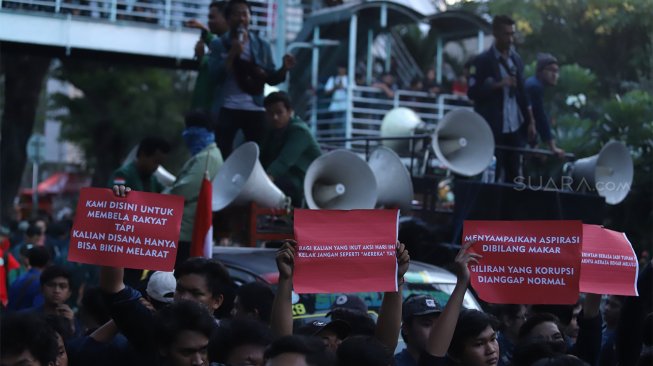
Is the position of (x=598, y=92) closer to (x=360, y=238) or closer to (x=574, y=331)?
(x=574, y=331)

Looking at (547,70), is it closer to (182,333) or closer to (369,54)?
(369,54)

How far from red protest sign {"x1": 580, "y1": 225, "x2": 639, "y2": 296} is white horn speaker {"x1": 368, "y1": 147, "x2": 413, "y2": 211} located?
12.5 feet

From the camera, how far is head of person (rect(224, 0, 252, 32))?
9.44 metres

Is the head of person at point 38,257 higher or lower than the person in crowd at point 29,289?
higher

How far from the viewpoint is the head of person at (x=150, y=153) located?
798 centimetres

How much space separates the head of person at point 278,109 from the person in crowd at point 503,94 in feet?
7.08

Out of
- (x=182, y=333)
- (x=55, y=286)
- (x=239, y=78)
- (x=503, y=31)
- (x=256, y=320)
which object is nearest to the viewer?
(x=182, y=333)

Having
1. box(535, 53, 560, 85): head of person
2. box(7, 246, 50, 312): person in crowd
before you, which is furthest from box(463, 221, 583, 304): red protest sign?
box(535, 53, 560, 85): head of person

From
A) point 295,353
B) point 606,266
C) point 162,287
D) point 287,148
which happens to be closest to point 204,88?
point 287,148

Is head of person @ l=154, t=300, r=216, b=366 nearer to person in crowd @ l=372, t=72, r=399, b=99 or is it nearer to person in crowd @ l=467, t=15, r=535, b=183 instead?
person in crowd @ l=467, t=15, r=535, b=183

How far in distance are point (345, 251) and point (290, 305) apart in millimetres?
346

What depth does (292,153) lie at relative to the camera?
888cm

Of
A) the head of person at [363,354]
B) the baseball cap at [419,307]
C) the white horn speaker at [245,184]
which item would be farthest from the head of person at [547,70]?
the head of person at [363,354]

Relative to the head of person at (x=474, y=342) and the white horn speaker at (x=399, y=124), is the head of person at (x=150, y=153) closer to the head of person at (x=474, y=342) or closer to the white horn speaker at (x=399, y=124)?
the head of person at (x=474, y=342)
